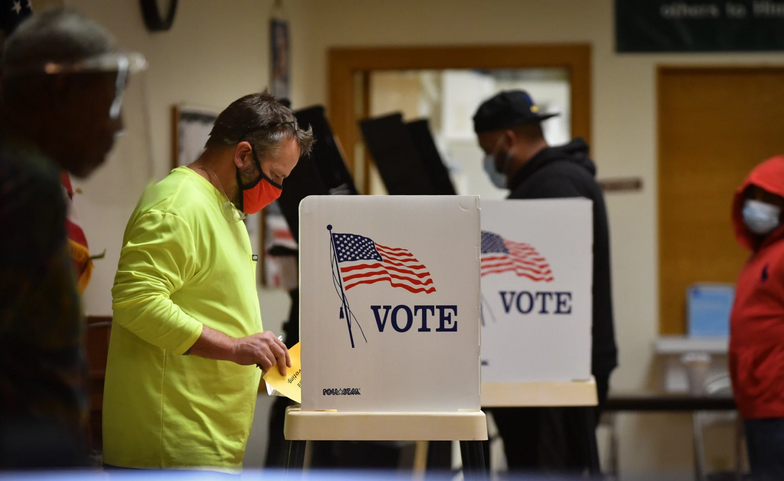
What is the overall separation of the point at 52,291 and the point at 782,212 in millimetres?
2486

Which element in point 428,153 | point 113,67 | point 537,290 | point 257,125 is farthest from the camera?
point 428,153

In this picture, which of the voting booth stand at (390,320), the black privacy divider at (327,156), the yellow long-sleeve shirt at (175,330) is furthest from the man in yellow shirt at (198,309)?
the black privacy divider at (327,156)

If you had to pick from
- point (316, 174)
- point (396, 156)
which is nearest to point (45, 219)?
point (316, 174)

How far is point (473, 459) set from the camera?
137 centimetres

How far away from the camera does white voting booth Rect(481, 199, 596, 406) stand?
206cm

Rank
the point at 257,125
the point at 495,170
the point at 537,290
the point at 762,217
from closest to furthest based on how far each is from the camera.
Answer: the point at 257,125, the point at 537,290, the point at 762,217, the point at 495,170

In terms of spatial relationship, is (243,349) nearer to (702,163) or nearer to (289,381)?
(289,381)

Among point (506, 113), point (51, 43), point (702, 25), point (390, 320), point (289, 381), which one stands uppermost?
point (702, 25)

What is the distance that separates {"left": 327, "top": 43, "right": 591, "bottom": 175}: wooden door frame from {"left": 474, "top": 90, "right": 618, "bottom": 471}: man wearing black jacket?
1.69 metres

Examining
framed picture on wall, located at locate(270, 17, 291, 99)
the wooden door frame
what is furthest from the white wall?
framed picture on wall, located at locate(270, 17, 291, 99)

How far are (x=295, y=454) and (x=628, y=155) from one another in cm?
339

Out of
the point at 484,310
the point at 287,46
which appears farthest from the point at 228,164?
the point at 287,46

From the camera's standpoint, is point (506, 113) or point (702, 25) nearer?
point (506, 113)

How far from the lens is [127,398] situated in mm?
1425
